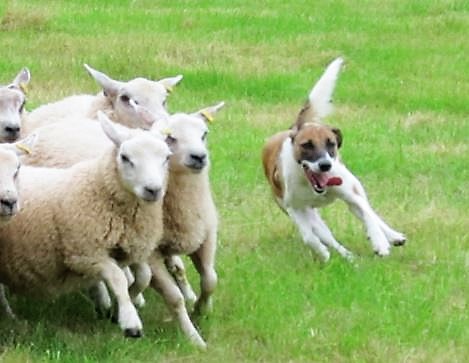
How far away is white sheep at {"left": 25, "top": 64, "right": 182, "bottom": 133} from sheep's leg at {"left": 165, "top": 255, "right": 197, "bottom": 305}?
4.26ft

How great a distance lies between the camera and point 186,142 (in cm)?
875

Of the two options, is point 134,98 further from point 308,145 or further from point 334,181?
point 334,181

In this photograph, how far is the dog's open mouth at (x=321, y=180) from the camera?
10.5 metres

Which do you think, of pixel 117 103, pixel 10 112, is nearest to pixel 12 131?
pixel 10 112

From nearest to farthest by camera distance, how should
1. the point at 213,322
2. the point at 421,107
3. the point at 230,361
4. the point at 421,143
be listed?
the point at 230,361
the point at 213,322
the point at 421,143
the point at 421,107

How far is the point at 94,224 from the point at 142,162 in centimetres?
48

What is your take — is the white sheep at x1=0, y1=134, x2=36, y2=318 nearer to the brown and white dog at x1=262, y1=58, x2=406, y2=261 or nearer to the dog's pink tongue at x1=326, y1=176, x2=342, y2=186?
the brown and white dog at x1=262, y1=58, x2=406, y2=261

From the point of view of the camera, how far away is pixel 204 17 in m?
22.1

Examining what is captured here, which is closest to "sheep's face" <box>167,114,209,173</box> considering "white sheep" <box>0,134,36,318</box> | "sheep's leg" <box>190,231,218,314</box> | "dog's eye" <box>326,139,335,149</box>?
"sheep's leg" <box>190,231,218,314</box>

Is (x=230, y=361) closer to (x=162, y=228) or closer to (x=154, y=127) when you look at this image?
(x=162, y=228)

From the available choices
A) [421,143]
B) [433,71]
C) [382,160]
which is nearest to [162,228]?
[382,160]

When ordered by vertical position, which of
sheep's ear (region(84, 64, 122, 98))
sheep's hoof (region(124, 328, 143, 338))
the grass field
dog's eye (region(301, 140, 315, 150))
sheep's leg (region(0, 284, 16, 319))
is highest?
sheep's hoof (region(124, 328, 143, 338))

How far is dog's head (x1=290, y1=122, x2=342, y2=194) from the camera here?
408 inches

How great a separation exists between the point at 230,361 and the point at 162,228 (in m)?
0.92
